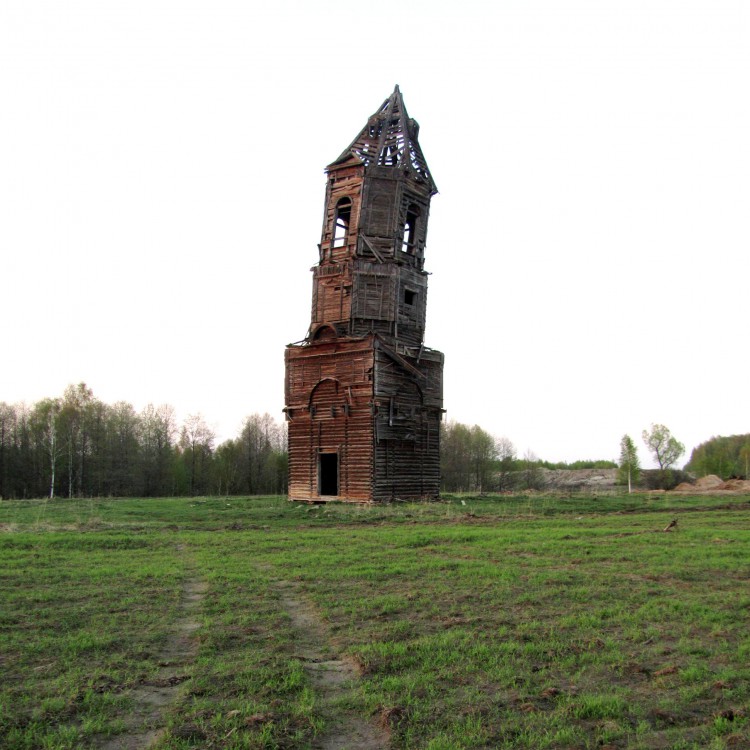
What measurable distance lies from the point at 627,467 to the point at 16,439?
198ft

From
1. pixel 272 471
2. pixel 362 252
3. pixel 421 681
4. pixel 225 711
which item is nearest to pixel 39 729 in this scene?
pixel 225 711

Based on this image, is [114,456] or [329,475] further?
[114,456]

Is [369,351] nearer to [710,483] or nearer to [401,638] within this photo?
[401,638]

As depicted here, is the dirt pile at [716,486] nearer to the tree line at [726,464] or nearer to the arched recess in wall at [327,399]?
the tree line at [726,464]

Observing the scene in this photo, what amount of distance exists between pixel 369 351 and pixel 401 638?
24.7 meters

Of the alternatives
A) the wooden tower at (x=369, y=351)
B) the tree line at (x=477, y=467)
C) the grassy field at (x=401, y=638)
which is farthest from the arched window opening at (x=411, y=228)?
the tree line at (x=477, y=467)

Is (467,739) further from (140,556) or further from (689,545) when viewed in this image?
(689,545)

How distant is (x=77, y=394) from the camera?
63.8m

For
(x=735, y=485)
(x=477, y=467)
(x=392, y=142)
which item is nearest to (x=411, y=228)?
(x=392, y=142)

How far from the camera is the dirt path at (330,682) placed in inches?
228

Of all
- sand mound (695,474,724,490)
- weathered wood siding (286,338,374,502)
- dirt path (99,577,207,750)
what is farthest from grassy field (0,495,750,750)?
sand mound (695,474,724,490)

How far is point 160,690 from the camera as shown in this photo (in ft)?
22.6

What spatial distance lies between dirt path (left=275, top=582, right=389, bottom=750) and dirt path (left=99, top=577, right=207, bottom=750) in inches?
54.8

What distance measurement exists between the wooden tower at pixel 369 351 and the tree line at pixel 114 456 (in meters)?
30.9
